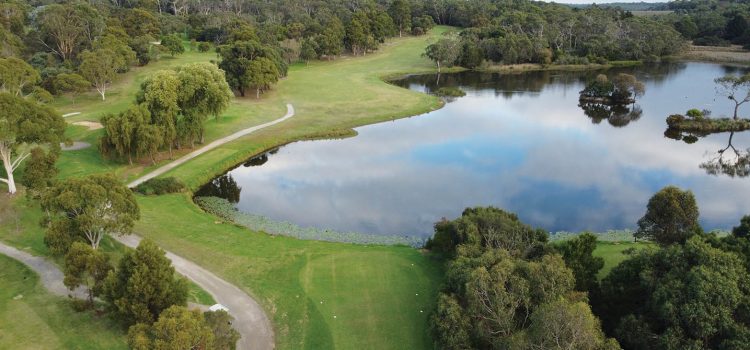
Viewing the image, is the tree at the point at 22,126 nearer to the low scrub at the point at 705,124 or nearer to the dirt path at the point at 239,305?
the dirt path at the point at 239,305

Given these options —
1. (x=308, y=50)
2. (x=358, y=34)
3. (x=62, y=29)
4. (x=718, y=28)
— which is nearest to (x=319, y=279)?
(x=62, y=29)

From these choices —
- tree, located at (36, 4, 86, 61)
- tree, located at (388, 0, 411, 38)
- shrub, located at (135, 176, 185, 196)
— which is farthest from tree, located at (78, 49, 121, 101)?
tree, located at (388, 0, 411, 38)

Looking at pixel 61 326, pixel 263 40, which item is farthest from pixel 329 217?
pixel 263 40

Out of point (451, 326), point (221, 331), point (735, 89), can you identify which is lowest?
point (451, 326)

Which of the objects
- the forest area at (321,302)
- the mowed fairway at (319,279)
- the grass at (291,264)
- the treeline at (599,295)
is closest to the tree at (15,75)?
the forest area at (321,302)

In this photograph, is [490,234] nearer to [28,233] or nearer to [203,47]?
[28,233]

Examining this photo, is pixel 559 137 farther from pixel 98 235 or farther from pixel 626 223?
pixel 98 235
